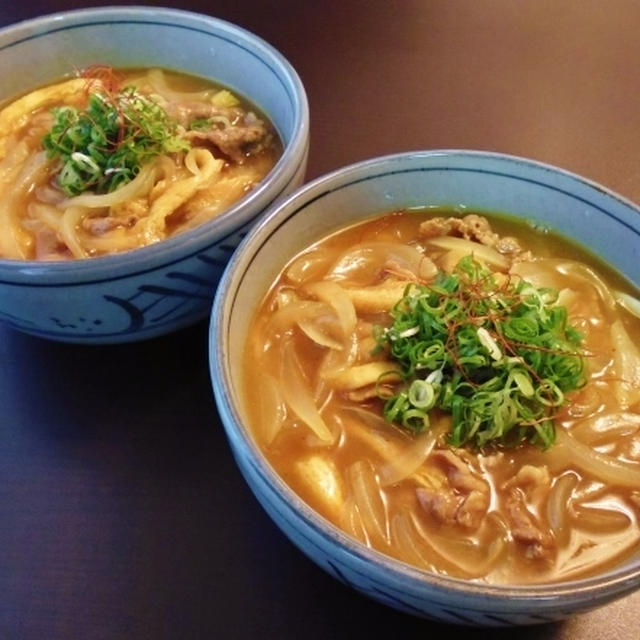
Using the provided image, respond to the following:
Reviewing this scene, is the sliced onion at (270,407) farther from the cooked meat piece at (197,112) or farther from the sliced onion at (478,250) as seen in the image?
the cooked meat piece at (197,112)

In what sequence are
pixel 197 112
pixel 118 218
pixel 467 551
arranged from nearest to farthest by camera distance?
pixel 467 551 → pixel 118 218 → pixel 197 112

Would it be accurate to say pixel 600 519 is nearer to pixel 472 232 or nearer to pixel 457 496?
pixel 457 496

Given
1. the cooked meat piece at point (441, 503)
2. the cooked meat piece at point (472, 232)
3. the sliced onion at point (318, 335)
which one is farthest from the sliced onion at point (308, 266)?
the cooked meat piece at point (441, 503)

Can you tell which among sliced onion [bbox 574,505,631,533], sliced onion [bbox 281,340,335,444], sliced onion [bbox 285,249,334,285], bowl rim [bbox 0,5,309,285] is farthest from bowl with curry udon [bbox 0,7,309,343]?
sliced onion [bbox 574,505,631,533]

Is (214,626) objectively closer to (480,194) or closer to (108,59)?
(480,194)

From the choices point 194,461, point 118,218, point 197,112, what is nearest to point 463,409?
point 194,461

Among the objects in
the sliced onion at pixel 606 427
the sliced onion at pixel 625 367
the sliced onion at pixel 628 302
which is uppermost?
the sliced onion at pixel 628 302
